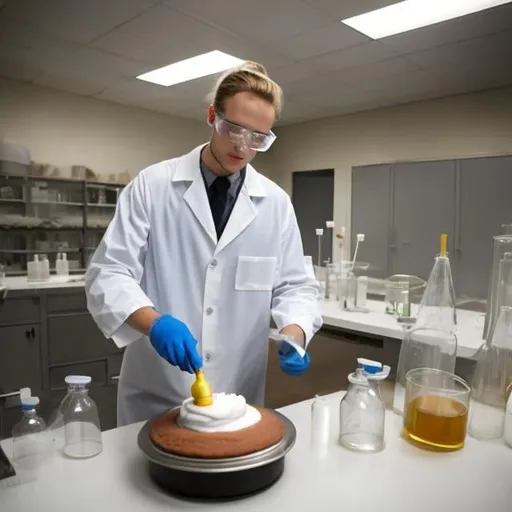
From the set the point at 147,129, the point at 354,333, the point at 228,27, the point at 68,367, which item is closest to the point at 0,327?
the point at 68,367

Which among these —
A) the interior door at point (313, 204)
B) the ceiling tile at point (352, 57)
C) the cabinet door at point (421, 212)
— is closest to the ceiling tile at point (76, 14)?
the ceiling tile at point (352, 57)

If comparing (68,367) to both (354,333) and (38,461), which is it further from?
(38,461)

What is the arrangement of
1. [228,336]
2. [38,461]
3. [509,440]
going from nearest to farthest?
[38,461], [509,440], [228,336]

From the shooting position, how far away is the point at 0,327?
10.0ft

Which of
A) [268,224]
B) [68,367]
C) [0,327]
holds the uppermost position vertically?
[268,224]

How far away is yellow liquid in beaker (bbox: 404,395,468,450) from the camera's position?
1032 millimetres

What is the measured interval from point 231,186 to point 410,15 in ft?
7.90

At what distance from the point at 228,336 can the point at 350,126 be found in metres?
4.96

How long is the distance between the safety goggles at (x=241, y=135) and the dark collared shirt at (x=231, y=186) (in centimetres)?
20

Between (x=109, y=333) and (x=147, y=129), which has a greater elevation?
(x=147, y=129)

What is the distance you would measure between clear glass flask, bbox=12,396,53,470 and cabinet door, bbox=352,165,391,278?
476 cm

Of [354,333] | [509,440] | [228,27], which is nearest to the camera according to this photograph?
[509,440]

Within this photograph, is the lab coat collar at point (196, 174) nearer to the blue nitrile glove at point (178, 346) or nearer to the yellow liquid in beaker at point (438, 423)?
the blue nitrile glove at point (178, 346)

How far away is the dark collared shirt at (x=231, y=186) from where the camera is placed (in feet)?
4.80
